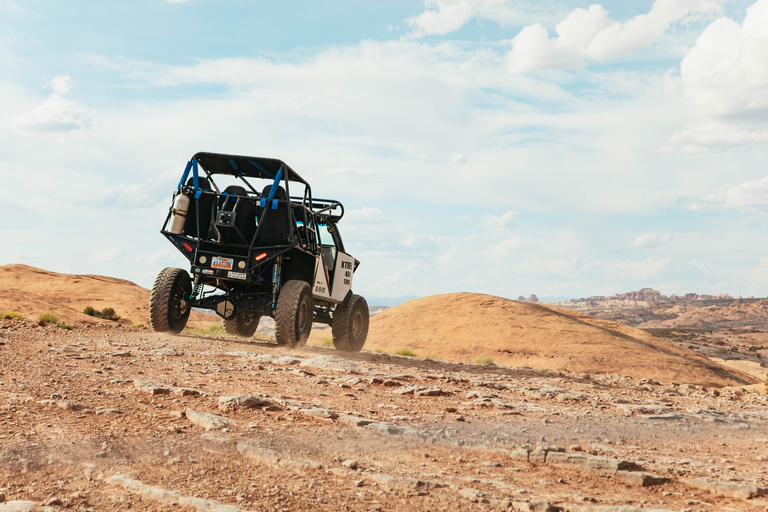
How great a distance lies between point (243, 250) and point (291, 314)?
1.77 meters

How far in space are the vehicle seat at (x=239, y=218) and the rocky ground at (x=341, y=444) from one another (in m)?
3.99

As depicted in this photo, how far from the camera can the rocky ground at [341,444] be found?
3633 millimetres

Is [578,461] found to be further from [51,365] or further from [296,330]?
[296,330]

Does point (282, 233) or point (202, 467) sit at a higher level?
point (282, 233)

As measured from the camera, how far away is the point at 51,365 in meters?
7.46

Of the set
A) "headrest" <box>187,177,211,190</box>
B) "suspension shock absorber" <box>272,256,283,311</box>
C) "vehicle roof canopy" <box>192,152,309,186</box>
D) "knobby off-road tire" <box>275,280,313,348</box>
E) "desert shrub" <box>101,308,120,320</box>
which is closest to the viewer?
"knobby off-road tire" <box>275,280,313,348</box>

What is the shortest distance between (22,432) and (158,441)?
0.98m

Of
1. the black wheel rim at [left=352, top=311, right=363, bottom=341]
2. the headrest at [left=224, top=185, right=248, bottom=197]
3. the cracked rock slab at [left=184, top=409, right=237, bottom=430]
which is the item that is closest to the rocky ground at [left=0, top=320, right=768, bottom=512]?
the cracked rock slab at [left=184, top=409, right=237, bottom=430]

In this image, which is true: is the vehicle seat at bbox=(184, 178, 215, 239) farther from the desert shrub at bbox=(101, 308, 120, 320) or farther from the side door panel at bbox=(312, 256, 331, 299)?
the desert shrub at bbox=(101, 308, 120, 320)

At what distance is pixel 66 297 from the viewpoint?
24484 millimetres

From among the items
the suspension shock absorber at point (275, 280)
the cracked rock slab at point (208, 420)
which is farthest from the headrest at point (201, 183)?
the cracked rock slab at point (208, 420)

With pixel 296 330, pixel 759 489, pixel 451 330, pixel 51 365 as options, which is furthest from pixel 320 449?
pixel 451 330

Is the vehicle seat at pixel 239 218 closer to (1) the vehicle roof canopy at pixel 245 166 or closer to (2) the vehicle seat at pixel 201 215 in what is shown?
(2) the vehicle seat at pixel 201 215

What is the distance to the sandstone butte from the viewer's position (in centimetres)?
2117
